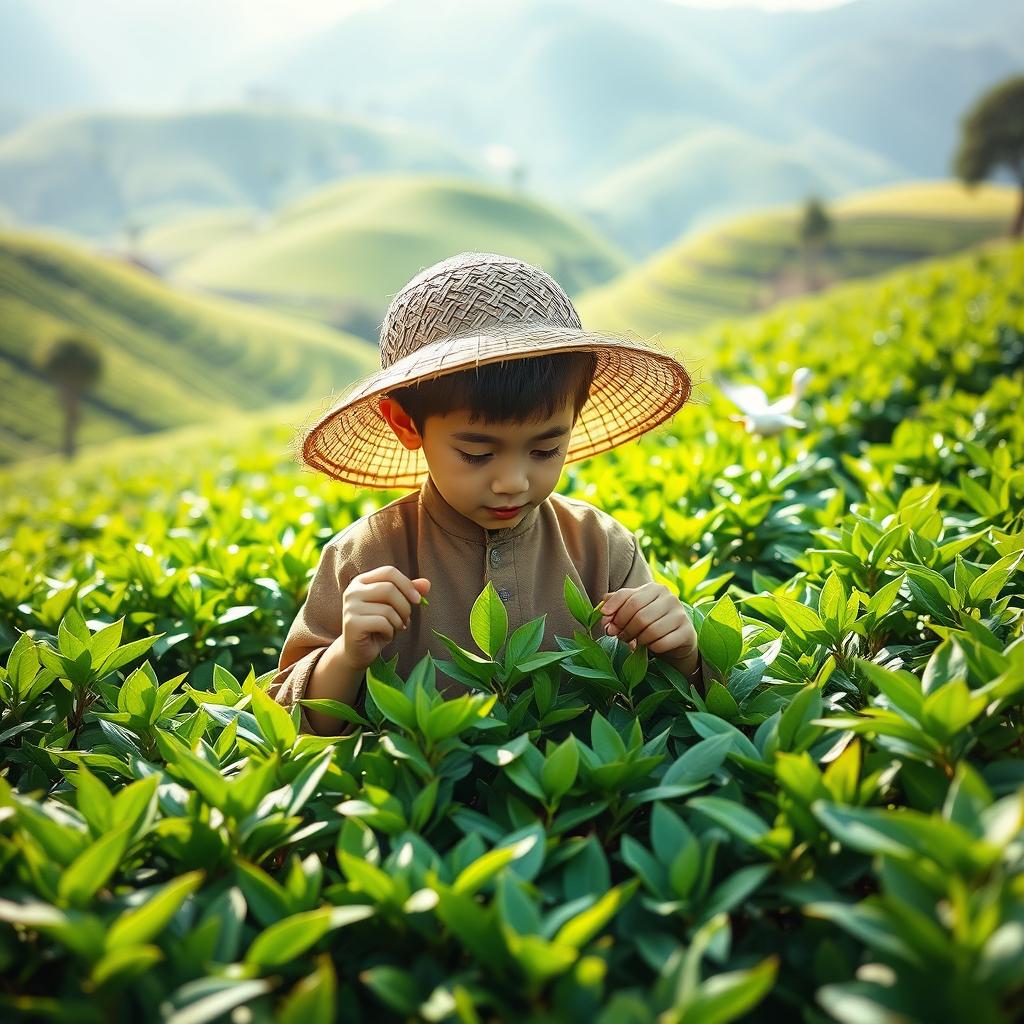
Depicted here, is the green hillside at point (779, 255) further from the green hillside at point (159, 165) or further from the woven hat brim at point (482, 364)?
the green hillside at point (159, 165)

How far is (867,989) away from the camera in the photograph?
2.78ft

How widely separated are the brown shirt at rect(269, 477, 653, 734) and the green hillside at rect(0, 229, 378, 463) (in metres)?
35.5

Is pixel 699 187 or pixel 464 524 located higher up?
pixel 699 187

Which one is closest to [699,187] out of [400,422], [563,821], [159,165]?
[159,165]

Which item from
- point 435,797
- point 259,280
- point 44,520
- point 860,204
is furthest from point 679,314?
point 435,797

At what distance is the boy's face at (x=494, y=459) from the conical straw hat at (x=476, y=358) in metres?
0.13

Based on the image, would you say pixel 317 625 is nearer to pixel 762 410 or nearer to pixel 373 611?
pixel 373 611

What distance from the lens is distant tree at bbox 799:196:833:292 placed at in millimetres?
41875

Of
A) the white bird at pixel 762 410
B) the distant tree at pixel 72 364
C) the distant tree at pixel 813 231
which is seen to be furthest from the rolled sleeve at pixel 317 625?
the distant tree at pixel 813 231

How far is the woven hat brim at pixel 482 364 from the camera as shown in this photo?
4.86ft

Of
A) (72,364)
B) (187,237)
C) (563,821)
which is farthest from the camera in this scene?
(187,237)

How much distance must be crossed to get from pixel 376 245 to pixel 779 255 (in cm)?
3380

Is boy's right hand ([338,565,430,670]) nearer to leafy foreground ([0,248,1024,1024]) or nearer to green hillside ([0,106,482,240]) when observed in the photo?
leafy foreground ([0,248,1024,1024])

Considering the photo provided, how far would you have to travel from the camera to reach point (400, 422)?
1769mm
